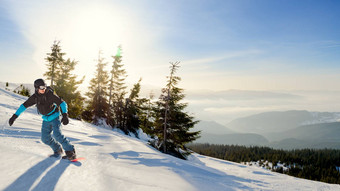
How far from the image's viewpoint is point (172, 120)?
21703 mm

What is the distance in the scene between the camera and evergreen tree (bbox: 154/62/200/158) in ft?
69.5

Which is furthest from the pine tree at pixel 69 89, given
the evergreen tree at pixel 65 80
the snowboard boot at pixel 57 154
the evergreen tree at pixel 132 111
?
the snowboard boot at pixel 57 154

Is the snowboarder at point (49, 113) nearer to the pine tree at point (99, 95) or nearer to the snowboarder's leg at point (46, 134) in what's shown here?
the snowboarder's leg at point (46, 134)

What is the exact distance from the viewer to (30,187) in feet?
8.74

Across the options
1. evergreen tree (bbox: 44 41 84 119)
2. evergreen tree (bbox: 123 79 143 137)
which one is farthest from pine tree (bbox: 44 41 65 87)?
evergreen tree (bbox: 123 79 143 137)

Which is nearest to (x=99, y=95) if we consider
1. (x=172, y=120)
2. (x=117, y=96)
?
(x=117, y=96)

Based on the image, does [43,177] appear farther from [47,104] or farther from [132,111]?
[132,111]

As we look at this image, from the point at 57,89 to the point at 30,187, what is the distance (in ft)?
95.0

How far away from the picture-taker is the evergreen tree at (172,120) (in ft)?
69.5

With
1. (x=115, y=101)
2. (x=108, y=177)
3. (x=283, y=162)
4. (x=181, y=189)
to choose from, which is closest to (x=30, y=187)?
(x=108, y=177)

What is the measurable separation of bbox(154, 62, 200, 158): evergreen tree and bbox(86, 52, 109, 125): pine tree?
1301 centimetres

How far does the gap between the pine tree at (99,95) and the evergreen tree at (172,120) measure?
1301 cm

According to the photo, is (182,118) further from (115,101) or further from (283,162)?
(283,162)

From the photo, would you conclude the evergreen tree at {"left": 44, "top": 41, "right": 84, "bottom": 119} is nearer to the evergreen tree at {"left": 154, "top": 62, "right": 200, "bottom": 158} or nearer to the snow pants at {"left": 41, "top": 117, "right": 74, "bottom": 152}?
the evergreen tree at {"left": 154, "top": 62, "right": 200, "bottom": 158}
